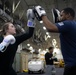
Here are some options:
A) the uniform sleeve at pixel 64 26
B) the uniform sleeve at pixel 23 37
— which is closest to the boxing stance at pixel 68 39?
the uniform sleeve at pixel 64 26

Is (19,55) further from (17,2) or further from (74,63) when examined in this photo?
(74,63)

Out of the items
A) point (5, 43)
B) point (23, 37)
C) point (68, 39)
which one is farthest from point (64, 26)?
point (23, 37)

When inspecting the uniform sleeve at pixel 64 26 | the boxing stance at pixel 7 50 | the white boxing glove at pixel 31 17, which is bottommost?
the boxing stance at pixel 7 50

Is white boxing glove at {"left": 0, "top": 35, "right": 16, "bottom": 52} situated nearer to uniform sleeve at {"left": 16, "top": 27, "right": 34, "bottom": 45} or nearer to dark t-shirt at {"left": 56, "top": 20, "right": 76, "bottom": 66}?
uniform sleeve at {"left": 16, "top": 27, "right": 34, "bottom": 45}

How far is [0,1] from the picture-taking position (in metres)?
10.7

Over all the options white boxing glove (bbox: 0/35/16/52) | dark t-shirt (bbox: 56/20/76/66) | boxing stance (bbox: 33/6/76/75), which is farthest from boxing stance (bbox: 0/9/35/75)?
dark t-shirt (bbox: 56/20/76/66)

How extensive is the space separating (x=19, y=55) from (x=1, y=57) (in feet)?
41.9

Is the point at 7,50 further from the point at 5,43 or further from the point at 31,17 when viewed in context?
the point at 31,17

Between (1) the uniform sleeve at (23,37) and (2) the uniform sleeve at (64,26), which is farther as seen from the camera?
(1) the uniform sleeve at (23,37)

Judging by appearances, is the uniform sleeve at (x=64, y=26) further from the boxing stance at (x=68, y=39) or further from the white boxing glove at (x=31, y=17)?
the white boxing glove at (x=31, y=17)

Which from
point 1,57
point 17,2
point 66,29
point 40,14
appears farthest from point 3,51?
point 17,2

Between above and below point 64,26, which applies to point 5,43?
below

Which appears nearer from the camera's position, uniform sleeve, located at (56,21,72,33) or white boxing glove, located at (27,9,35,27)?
Answer: uniform sleeve, located at (56,21,72,33)

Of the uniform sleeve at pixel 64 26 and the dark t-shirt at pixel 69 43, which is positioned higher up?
the uniform sleeve at pixel 64 26
